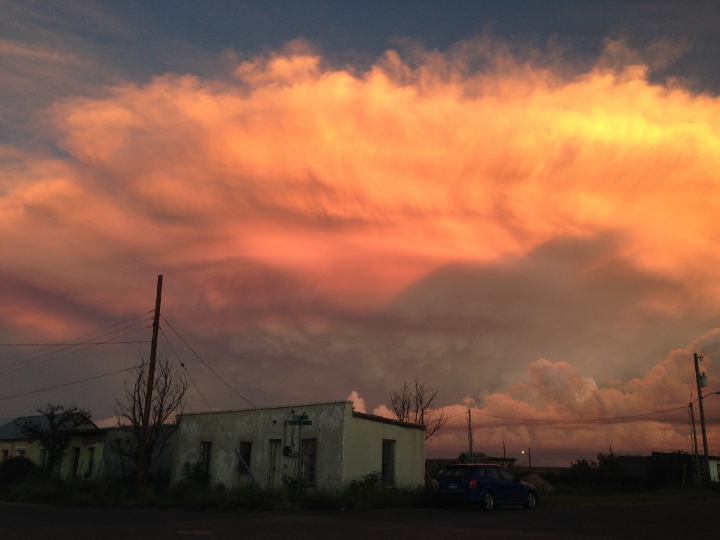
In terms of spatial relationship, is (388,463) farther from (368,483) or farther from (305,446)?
(305,446)

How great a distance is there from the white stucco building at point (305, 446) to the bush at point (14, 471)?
474 inches

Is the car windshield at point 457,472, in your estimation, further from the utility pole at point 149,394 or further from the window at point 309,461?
the utility pole at point 149,394

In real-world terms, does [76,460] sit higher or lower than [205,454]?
lower

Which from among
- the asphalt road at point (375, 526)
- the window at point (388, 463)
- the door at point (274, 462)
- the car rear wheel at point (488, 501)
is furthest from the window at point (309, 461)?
the car rear wheel at point (488, 501)

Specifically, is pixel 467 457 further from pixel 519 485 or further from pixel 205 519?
pixel 205 519

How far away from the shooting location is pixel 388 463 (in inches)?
983

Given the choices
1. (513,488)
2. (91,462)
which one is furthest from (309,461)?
(91,462)

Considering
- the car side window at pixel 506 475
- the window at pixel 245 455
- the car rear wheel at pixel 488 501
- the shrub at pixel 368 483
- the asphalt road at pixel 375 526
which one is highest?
the window at pixel 245 455

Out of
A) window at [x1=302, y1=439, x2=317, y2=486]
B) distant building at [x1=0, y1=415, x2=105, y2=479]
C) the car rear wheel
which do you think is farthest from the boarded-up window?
distant building at [x1=0, y1=415, x2=105, y2=479]

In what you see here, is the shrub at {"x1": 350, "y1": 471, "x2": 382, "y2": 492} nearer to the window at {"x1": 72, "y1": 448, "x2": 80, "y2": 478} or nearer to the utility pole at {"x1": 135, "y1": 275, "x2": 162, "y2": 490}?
the utility pole at {"x1": 135, "y1": 275, "x2": 162, "y2": 490}

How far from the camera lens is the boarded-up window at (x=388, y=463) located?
24.8 meters

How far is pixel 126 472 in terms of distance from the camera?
33.9 m

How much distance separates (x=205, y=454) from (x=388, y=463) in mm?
8434

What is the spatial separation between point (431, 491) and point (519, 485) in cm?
294
